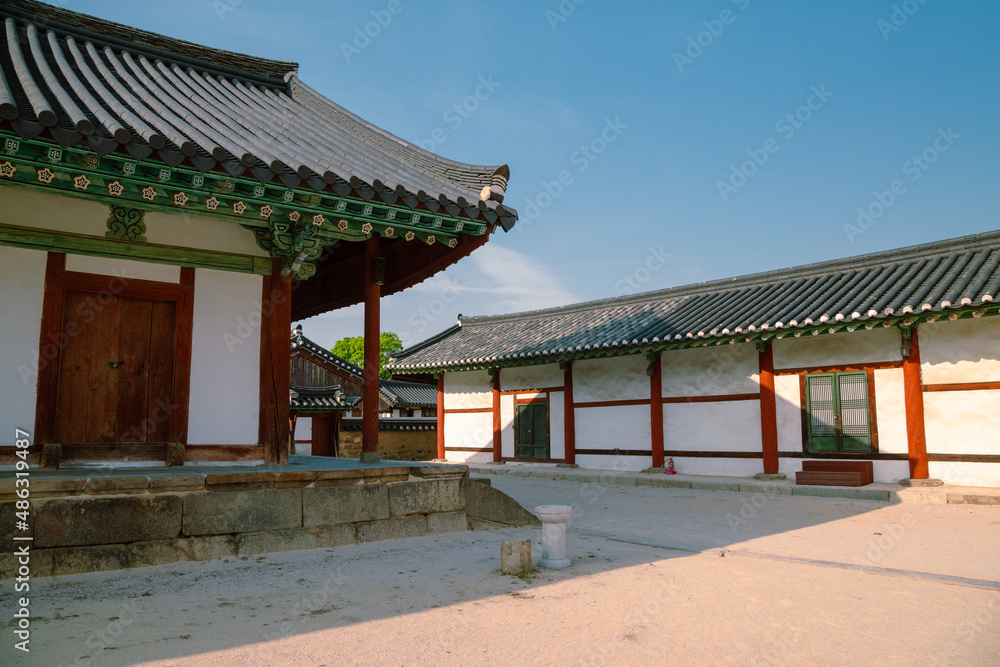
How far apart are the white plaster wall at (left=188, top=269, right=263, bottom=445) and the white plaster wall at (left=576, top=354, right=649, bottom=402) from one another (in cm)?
1102

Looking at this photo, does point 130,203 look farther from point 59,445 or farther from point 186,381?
point 59,445

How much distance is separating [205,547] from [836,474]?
10626mm

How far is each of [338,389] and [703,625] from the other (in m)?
22.3

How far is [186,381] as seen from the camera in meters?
6.59

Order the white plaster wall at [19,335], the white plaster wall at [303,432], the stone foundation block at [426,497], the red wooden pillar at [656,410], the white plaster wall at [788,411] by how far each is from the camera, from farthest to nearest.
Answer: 1. the white plaster wall at [303,432]
2. the red wooden pillar at [656,410]
3. the white plaster wall at [788,411]
4. the stone foundation block at [426,497]
5. the white plaster wall at [19,335]

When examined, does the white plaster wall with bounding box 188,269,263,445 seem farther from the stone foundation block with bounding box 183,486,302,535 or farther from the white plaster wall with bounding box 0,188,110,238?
the stone foundation block with bounding box 183,486,302,535

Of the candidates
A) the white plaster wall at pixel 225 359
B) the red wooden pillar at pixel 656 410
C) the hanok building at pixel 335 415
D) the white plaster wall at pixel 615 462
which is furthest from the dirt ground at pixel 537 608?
the hanok building at pixel 335 415

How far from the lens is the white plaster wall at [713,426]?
14.0 metres

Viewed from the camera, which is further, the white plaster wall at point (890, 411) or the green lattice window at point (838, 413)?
the green lattice window at point (838, 413)

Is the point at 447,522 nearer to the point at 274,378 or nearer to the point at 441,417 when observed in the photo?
the point at 274,378

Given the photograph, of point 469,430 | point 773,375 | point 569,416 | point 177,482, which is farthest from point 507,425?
point 177,482

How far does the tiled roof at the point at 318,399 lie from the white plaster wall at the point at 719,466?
13.3m

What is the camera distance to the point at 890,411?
12125 mm

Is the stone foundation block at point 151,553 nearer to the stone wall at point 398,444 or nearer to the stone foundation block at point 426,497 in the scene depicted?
the stone foundation block at point 426,497
